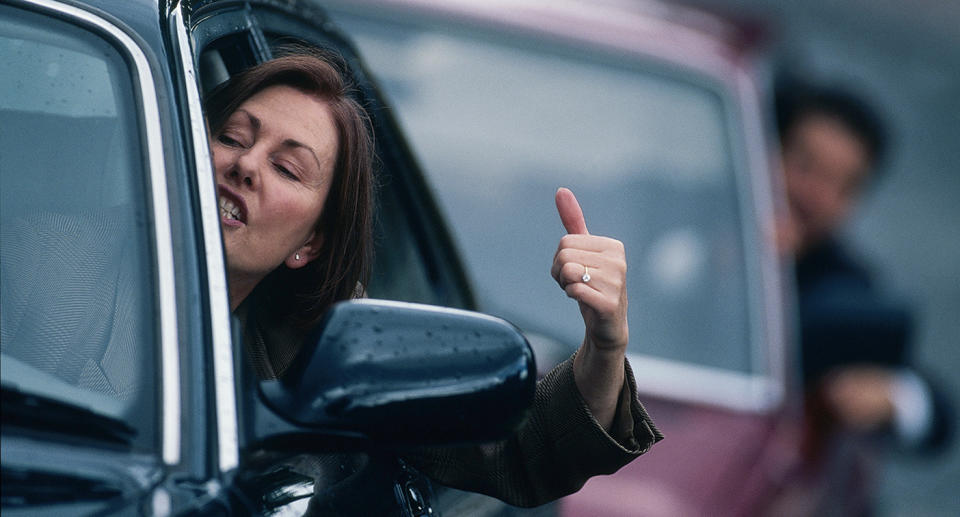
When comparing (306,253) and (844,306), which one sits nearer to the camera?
(306,253)

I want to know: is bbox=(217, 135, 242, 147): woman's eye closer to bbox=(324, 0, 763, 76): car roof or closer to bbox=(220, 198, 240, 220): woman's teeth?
bbox=(220, 198, 240, 220): woman's teeth

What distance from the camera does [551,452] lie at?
2.04 meters

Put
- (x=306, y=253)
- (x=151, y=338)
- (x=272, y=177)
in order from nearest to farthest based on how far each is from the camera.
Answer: (x=151, y=338) < (x=272, y=177) < (x=306, y=253)

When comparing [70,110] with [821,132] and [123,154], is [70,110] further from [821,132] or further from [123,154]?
[821,132]

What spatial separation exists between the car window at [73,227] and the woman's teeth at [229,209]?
0.28 m

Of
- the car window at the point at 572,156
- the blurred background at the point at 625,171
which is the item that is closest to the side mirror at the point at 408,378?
the blurred background at the point at 625,171

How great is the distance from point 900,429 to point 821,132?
3.98ft

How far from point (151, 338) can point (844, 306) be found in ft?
13.0

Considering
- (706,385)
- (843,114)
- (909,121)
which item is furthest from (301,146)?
(909,121)

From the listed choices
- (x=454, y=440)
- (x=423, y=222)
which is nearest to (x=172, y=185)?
(x=454, y=440)

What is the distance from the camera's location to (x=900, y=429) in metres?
5.02

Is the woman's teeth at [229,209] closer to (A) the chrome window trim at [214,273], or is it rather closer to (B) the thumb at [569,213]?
(A) the chrome window trim at [214,273]

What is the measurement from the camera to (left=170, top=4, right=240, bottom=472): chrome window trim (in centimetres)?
158

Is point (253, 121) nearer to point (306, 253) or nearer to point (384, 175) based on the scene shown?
point (306, 253)
